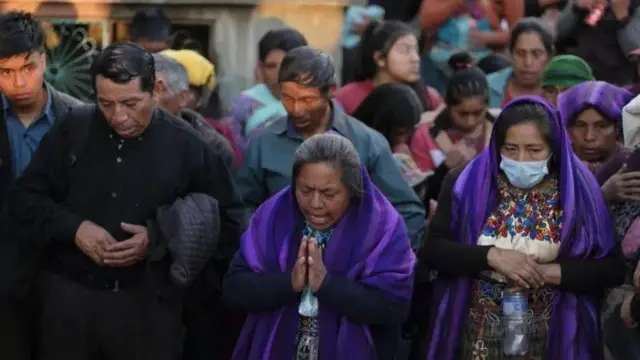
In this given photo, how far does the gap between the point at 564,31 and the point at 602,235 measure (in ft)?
13.4

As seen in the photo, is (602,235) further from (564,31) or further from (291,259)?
(564,31)

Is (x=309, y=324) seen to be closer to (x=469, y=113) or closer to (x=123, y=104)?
(x=123, y=104)

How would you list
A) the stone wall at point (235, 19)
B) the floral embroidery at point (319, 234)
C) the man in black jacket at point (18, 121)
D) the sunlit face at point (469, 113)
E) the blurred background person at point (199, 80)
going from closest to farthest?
1. the floral embroidery at point (319, 234)
2. the man in black jacket at point (18, 121)
3. the sunlit face at point (469, 113)
4. the blurred background person at point (199, 80)
5. the stone wall at point (235, 19)

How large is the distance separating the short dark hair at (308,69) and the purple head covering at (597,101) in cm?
107

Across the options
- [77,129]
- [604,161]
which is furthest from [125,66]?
[604,161]

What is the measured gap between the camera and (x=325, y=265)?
561cm

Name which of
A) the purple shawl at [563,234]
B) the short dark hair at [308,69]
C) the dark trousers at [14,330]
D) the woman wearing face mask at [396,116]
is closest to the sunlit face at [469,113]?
the woman wearing face mask at [396,116]

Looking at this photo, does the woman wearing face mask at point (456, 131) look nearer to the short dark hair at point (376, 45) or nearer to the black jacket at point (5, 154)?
the short dark hair at point (376, 45)

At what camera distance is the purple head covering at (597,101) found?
6.53 meters

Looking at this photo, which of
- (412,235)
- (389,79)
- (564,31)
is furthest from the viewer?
(564,31)

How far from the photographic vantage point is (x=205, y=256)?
6.09m

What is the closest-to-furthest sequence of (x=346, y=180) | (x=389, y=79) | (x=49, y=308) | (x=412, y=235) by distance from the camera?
(x=346, y=180) < (x=49, y=308) < (x=412, y=235) < (x=389, y=79)

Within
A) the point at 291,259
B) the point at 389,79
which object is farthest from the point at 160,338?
the point at 389,79

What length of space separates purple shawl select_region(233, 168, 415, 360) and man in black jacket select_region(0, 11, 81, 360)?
111 centimetres
